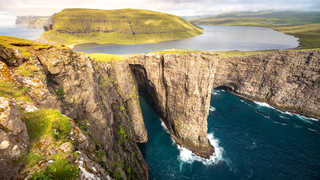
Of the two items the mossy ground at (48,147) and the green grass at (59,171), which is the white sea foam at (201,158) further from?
the green grass at (59,171)

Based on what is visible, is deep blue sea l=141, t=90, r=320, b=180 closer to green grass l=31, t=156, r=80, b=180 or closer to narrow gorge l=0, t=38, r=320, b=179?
narrow gorge l=0, t=38, r=320, b=179

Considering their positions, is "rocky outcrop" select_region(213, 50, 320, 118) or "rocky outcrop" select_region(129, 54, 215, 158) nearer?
"rocky outcrop" select_region(129, 54, 215, 158)

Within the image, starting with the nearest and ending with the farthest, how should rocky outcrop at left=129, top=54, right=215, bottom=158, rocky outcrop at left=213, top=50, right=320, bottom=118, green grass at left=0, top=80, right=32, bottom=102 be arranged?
green grass at left=0, top=80, right=32, bottom=102 → rocky outcrop at left=129, top=54, right=215, bottom=158 → rocky outcrop at left=213, top=50, right=320, bottom=118

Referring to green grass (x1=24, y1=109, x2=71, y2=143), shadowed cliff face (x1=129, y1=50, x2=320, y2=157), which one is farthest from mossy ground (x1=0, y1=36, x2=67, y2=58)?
shadowed cliff face (x1=129, y1=50, x2=320, y2=157)

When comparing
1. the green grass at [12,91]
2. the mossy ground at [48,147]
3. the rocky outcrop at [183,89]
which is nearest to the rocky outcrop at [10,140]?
the mossy ground at [48,147]

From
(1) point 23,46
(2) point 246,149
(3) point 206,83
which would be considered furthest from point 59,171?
(2) point 246,149

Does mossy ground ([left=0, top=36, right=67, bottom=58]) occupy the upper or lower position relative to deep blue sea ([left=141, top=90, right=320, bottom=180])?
upper

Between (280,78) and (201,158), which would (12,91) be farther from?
(280,78)
